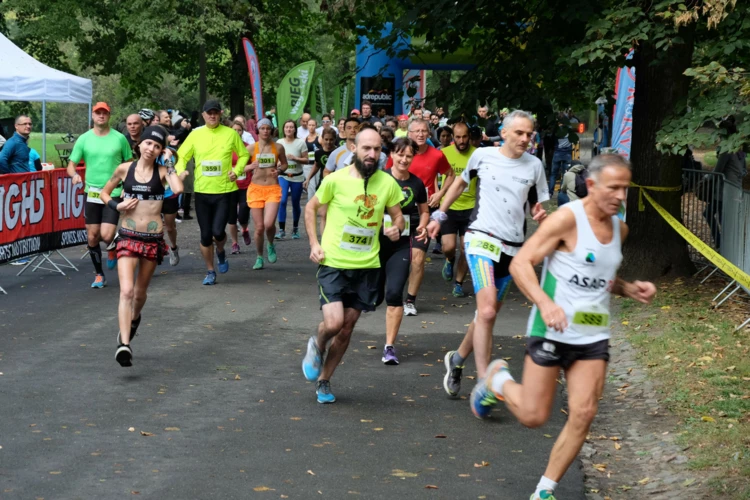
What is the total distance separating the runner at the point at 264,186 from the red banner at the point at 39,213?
252 cm

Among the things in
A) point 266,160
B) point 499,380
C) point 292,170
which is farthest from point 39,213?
point 499,380

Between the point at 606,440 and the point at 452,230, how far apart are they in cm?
597

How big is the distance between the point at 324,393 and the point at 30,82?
47.7 feet

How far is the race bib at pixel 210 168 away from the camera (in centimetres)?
1358

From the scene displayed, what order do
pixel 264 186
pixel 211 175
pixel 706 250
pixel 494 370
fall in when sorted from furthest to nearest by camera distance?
pixel 264 186 → pixel 211 175 → pixel 706 250 → pixel 494 370

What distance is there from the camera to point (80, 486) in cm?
581

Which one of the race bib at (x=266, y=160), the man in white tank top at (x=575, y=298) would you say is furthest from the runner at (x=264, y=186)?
the man in white tank top at (x=575, y=298)

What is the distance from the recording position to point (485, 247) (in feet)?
25.9

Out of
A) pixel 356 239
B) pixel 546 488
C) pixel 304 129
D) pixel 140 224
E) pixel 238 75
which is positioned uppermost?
pixel 238 75

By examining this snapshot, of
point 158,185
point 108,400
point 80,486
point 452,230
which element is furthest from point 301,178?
point 80,486

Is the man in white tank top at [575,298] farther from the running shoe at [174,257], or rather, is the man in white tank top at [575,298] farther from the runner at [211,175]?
the running shoe at [174,257]

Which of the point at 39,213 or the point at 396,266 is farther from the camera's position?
the point at 39,213

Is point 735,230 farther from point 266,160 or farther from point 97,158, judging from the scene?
point 97,158

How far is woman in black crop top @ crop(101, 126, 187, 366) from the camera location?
8930 mm
